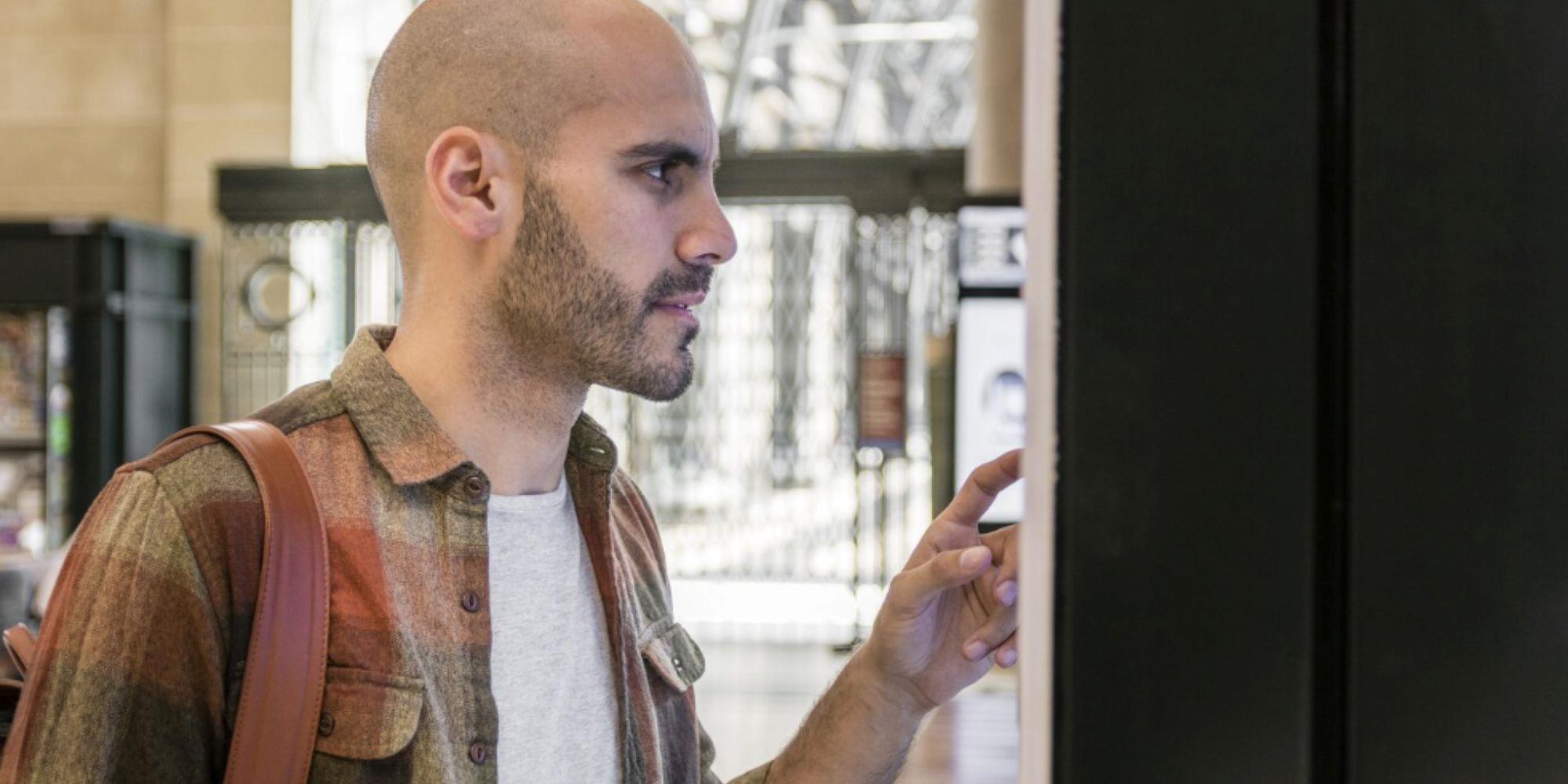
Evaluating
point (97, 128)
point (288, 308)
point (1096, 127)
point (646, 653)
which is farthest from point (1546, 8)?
point (97, 128)

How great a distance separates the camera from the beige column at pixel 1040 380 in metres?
0.36

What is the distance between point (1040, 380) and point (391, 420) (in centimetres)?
97

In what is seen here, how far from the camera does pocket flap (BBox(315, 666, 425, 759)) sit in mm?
1055

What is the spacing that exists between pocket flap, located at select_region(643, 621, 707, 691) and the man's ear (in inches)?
17.0

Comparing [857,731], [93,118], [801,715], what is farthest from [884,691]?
[93,118]

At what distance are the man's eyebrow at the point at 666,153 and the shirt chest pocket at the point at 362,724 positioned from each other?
19.3 inches

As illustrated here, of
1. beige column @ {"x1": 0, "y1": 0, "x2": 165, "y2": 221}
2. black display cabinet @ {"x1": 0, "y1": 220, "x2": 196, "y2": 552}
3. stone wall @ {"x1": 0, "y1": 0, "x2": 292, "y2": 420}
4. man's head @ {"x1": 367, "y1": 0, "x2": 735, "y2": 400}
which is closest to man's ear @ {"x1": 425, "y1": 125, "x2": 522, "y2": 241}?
man's head @ {"x1": 367, "y1": 0, "x2": 735, "y2": 400}

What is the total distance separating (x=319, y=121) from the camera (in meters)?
8.91

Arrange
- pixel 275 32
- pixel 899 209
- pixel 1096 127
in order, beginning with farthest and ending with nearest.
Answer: pixel 275 32
pixel 899 209
pixel 1096 127

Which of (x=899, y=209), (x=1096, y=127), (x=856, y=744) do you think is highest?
(x=899, y=209)

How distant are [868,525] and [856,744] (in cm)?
1051

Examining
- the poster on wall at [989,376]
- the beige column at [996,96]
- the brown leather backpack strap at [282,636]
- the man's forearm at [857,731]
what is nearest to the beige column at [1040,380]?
the brown leather backpack strap at [282,636]

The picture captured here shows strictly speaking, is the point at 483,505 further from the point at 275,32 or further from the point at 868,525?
the point at 868,525

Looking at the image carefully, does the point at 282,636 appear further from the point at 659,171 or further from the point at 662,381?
the point at 659,171
